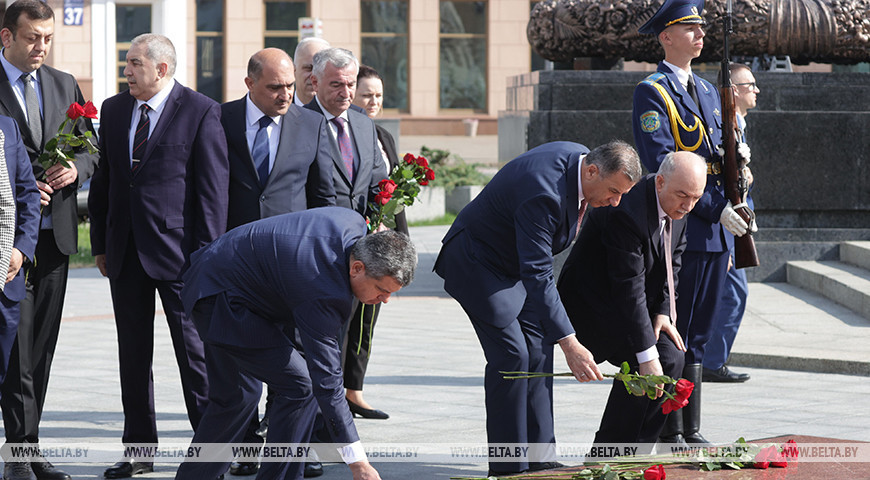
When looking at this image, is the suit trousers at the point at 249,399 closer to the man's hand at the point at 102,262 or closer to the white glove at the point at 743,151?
the man's hand at the point at 102,262

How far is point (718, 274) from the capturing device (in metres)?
6.13

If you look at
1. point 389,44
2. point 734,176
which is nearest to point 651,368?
point 734,176

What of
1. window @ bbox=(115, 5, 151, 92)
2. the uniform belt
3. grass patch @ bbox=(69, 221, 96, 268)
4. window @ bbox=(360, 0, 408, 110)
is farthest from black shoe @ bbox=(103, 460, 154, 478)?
window @ bbox=(360, 0, 408, 110)

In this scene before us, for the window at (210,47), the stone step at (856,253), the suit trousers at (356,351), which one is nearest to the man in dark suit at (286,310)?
the suit trousers at (356,351)

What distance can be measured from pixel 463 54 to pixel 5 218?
30.8 meters

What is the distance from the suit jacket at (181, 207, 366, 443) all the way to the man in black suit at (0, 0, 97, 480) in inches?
51.9

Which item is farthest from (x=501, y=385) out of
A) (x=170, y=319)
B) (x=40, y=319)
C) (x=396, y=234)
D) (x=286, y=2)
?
(x=286, y=2)

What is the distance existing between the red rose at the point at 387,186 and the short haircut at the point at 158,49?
3.95 feet

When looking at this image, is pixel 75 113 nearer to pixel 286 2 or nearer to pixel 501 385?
pixel 501 385

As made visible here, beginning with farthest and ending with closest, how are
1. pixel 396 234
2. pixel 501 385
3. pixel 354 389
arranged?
pixel 354 389 → pixel 501 385 → pixel 396 234

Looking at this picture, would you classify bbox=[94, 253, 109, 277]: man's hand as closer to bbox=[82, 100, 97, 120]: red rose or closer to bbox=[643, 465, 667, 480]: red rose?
bbox=[82, 100, 97, 120]: red rose

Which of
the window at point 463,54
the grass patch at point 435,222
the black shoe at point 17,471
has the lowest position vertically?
the grass patch at point 435,222

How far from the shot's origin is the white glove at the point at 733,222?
6.07 meters

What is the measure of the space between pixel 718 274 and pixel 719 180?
50 centimetres
